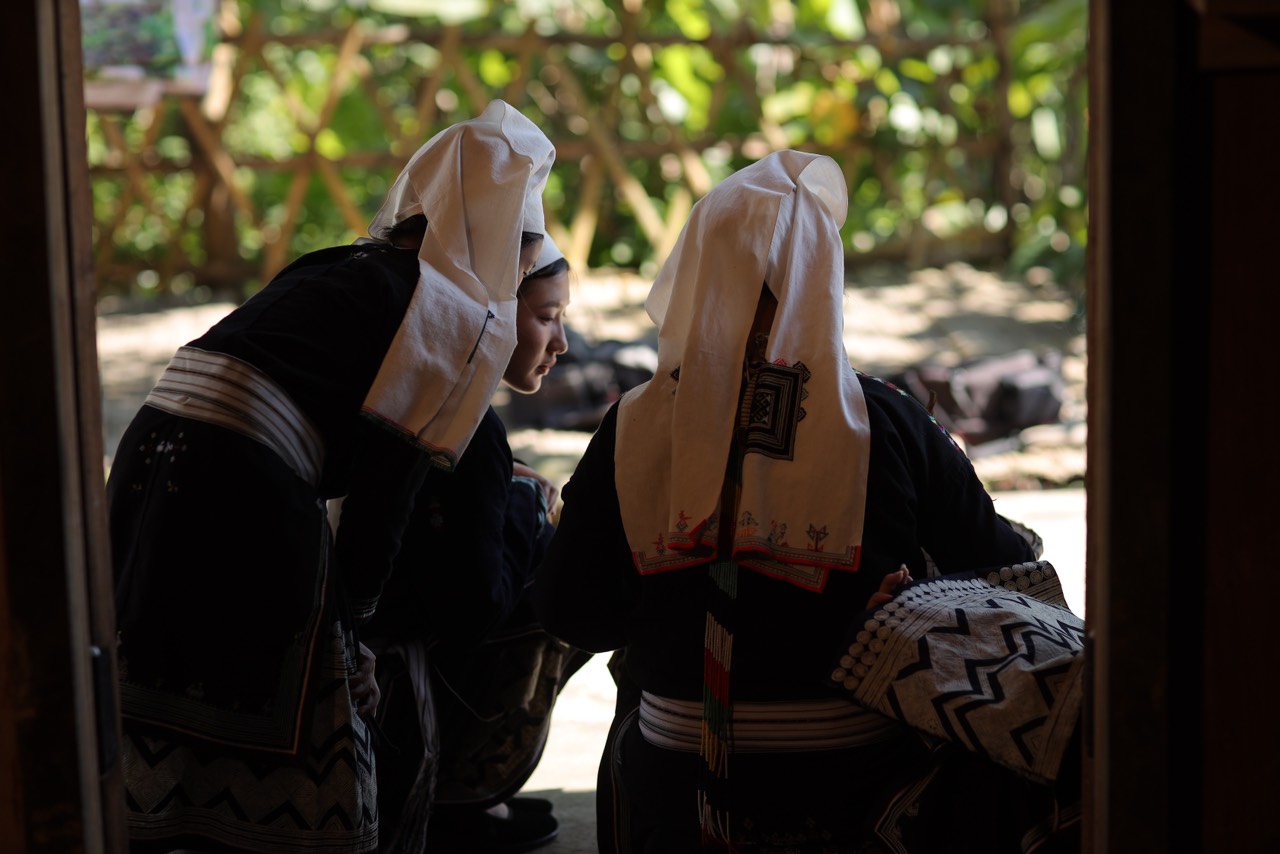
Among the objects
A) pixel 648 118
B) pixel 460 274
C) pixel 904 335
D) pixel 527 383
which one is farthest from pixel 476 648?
pixel 648 118

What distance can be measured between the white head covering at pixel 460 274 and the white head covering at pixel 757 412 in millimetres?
304

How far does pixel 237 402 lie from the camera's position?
76.2 inches

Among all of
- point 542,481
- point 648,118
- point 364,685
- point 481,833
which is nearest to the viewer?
point 364,685

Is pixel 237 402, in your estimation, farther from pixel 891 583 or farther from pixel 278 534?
pixel 891 583

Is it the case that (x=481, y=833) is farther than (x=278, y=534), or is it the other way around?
(x=481, y=833)

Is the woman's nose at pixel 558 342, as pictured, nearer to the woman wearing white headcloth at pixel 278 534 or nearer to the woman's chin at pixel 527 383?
the woman's chin at pixel 527 383

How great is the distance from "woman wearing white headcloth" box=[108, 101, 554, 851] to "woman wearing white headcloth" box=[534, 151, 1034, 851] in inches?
12.7

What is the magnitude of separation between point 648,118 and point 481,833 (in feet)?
22.7

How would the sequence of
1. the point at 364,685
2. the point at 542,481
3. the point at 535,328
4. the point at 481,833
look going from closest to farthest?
the point at 364,685 → the point at 535,328 → the point at 481,833 → the point at 542,481

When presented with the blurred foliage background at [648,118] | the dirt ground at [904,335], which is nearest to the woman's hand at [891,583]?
the dirt ground at [904,335]

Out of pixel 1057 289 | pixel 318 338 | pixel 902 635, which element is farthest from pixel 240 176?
pixel 902 635

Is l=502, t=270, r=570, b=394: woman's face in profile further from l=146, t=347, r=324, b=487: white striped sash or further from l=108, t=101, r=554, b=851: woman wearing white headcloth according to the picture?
l=146, t=347, r=324, b=487: white striped sash

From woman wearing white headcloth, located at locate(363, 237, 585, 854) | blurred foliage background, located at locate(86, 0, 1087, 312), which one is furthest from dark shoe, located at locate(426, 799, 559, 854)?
blurred foliage background, located at locate(86, 0, 1087, 312)

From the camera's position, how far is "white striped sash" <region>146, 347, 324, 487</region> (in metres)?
1.93
